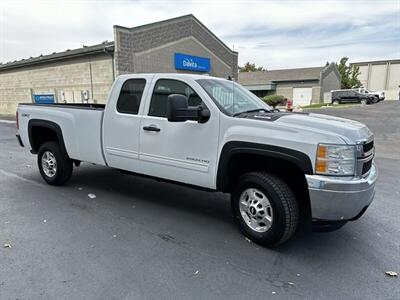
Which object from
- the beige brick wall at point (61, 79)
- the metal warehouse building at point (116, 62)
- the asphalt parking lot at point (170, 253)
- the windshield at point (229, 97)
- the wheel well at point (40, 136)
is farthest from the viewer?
the beige brick wall at point (61, 79)

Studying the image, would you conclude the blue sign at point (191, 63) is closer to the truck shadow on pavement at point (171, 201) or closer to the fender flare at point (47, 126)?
the truck shadow on pavement at point (171, 201)

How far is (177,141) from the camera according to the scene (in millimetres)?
4113

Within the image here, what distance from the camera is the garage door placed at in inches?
1705

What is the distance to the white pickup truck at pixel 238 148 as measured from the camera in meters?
3.12

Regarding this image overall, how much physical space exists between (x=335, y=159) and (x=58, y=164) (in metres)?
4.69

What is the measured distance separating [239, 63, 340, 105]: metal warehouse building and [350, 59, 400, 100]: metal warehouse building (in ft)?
96.7

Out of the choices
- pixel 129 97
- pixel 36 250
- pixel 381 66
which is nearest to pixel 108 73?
pixel 129 97

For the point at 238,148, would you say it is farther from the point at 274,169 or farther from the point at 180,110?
the point at 180,110

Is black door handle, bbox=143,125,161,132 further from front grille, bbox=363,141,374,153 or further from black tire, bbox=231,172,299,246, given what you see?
front grille, bbox=363,141,374,153

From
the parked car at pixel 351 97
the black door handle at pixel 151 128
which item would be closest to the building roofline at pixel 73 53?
the black door handle at pixel 151 128

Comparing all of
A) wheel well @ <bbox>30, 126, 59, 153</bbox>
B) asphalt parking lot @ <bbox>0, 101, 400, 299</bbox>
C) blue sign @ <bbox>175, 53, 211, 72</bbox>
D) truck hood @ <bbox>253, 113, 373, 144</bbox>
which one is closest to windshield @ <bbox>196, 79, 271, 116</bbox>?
truck hood @ <bbox>253, 113, 373, 144</bbox>

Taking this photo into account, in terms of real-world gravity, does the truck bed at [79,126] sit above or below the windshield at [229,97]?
below

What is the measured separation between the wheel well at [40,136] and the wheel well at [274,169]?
388 cm

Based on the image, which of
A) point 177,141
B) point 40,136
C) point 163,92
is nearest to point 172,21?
point 40,136
